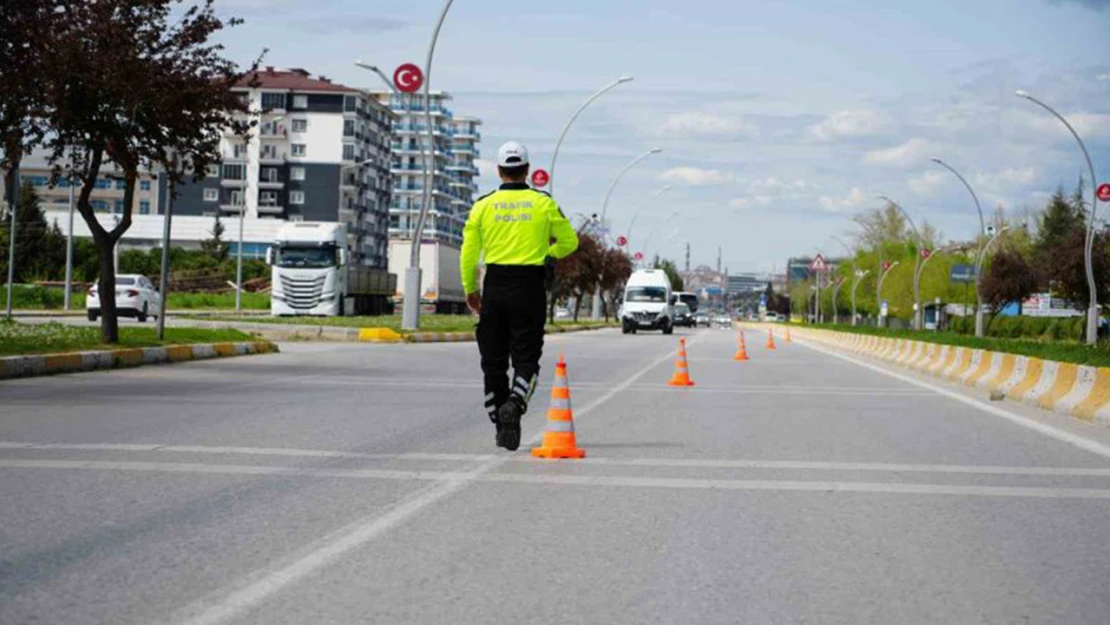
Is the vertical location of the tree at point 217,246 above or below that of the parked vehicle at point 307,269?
above

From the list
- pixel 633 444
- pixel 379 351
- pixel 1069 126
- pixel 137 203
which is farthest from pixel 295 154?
pixel 633 444

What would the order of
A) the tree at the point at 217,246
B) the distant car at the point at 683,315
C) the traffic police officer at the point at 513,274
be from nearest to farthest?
1. the traffic police officer at the point at 513,274
2. the distant car at the point at 683,315
3. the tree at the point at 217,246

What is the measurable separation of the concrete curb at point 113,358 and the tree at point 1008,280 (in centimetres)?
6956

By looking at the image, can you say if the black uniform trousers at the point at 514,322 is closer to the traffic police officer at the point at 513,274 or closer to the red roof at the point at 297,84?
the traffic police officer at the point at 513,274

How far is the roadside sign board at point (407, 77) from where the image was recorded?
39.2 metres

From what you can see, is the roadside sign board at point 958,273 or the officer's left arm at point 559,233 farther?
the roadside sign board at point 958,273

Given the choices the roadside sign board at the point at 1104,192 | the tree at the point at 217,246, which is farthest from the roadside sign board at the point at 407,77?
the tree at the point at 217,246

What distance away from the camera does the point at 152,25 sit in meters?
23.9

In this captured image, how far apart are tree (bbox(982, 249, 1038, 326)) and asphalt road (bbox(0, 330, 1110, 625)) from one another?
77712 mm

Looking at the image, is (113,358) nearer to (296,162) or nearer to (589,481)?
(589,481)

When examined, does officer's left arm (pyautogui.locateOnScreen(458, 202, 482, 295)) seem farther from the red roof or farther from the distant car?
the red roof

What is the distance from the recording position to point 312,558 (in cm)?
627

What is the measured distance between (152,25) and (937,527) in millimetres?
19143

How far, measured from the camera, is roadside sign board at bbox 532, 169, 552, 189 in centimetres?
5882
